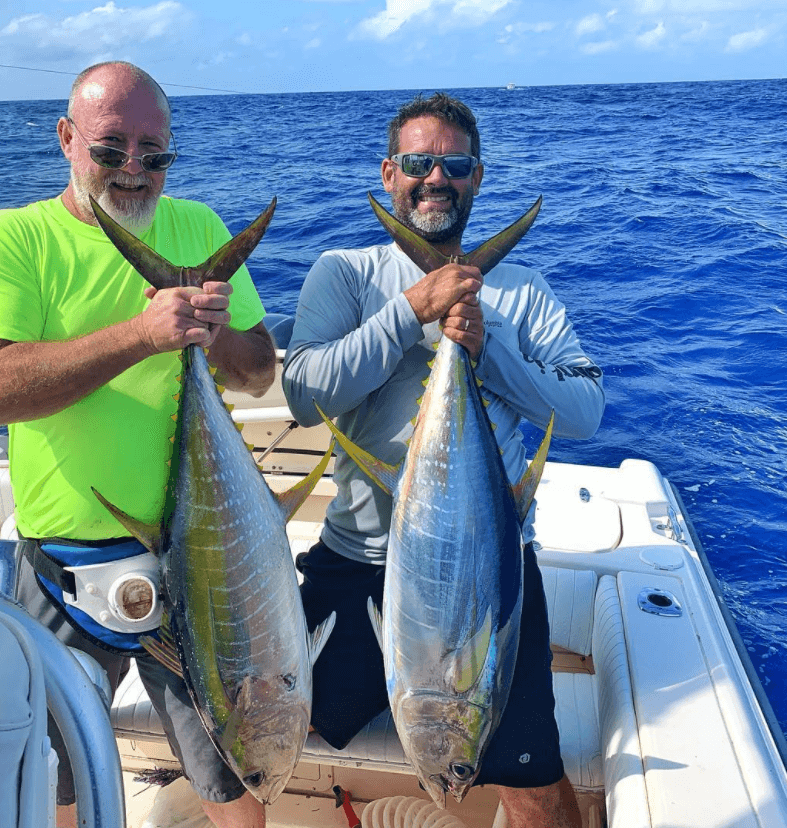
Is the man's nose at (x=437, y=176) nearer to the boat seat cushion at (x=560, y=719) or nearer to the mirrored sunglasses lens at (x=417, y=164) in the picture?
the mirrored sunglasses lens at (x=417, y=164)

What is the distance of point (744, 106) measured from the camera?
90.0ft

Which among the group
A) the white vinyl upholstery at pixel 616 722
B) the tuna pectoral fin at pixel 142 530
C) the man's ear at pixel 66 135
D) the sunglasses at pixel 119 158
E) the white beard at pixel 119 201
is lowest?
the white vinyl upholstery at pixel 616 722

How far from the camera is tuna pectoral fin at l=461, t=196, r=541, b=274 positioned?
1488mm

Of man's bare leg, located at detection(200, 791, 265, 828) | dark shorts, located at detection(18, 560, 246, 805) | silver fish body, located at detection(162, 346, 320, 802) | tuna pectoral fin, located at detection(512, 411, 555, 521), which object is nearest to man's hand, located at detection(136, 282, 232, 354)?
silver fish body, located at detection(162, 346, 320, 802)

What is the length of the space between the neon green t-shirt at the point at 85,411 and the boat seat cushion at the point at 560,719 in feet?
2.27

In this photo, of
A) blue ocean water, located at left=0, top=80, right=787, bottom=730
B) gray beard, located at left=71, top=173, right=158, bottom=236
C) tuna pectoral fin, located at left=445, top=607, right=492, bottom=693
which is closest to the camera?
tuna pectoral fin, located at left=445, top=607, right=492, bottom=693

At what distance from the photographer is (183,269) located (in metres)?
1.45

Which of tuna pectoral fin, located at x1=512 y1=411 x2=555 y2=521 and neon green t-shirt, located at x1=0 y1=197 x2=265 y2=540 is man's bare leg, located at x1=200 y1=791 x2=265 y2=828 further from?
tuna pectoral fin, located at x1=512 y1=411 x2=555 y2=521

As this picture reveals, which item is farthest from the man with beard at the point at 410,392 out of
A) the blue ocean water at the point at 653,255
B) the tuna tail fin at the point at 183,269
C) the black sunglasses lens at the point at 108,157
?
the blue ocean water at the point at 653,255

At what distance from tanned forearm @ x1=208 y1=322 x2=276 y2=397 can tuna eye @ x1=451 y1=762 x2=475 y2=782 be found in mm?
923

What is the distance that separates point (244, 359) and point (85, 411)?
1.17ft

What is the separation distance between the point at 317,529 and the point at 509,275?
4.35 feet

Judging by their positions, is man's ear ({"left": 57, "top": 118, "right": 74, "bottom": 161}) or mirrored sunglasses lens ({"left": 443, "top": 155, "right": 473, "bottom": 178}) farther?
mirrored sunglasses lens ({"left": 443, "top": 155, "right": 473, "bottom": 178})

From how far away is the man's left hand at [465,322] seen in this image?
1.48 metres
